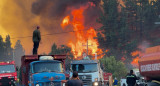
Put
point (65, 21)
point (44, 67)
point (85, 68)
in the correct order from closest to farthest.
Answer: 1. point (44, 67)
2. point (85, 68)
3. point (65, 21)

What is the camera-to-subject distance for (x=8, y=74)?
32156 millimetres

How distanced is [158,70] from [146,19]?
Result: 7814cm

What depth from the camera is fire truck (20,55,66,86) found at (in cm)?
2088

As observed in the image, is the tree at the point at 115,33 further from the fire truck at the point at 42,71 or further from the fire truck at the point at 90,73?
the fire truck at the point at 42,71

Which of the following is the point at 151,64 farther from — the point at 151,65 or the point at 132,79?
the point at 132,79

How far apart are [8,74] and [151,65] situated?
1776 cm

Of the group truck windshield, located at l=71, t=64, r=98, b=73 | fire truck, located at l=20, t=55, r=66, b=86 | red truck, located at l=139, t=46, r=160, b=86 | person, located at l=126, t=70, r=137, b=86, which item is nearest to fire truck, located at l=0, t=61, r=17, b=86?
truck windshield, located at l=71, t=64, r=98, b=73

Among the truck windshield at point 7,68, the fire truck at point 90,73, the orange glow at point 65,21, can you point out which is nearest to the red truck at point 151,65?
the fire truck at point 90,73

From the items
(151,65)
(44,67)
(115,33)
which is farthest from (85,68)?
(115,33)

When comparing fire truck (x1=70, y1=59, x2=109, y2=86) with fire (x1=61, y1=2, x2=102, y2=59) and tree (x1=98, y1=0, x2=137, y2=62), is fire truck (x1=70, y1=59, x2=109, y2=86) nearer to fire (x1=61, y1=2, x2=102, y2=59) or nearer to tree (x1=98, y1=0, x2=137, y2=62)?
tree (x1=98, y1=0, x2=137, y2=62)

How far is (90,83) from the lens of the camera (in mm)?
26953

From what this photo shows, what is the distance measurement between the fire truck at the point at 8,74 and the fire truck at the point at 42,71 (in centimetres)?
950

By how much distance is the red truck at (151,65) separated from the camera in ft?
54.6

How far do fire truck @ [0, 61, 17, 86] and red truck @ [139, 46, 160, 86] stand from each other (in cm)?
1577
